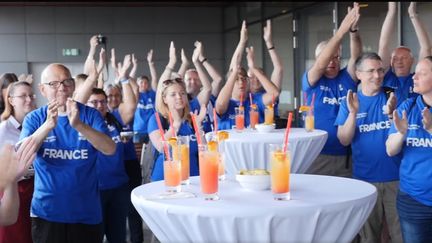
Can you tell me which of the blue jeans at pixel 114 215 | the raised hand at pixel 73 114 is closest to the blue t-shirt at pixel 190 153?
the blue jeans at pixel 114 215

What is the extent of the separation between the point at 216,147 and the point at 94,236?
116 cm

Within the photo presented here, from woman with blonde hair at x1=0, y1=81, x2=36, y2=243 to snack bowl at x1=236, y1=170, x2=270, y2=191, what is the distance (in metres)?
1.59

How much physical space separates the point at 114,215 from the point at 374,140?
1.92 metres

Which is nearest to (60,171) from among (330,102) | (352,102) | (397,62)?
(352,102)

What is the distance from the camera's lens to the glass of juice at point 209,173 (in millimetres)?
2236

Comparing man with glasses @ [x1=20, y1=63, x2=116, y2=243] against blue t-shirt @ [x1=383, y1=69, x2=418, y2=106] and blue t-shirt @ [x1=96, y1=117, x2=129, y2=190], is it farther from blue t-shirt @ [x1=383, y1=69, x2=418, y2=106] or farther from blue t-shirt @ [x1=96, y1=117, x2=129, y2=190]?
blue t-shirt @ [x1=383, y1=69, x2=418, y2=106]

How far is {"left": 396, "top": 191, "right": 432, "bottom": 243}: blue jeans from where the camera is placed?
297cm

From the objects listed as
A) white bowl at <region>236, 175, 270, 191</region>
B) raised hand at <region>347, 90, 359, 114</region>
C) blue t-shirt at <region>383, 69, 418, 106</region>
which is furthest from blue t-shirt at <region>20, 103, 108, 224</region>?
blue t-shirt at <region>383, 69, 418, 106</region>

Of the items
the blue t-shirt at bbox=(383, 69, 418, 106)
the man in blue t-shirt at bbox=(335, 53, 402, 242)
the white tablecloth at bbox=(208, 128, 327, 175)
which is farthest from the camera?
the blue t-shirt at bbox=(383, 69, 418, 106)

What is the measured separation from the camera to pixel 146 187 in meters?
2.53

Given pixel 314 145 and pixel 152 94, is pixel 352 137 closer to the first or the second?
pixel 314 145

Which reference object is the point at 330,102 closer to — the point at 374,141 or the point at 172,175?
the point at 374,141

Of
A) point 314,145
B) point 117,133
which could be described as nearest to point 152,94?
point 117,133

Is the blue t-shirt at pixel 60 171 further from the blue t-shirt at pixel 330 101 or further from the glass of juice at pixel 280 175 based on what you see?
the blue t-shirt at pixel 330 101
